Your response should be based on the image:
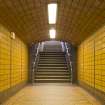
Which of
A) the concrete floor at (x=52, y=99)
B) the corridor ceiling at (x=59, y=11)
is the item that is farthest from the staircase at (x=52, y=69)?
the corridor ceiling at (x=59, y=11)

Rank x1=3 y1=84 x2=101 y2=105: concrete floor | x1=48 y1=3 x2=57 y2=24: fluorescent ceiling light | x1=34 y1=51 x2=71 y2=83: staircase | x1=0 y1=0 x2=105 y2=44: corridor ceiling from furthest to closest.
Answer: x1=34 y1=51 x2=71 y2=83: staircase → x1=3 y1=84 x2=101 y2=105: concrete floor → x1=48 y1=3 x2=57 y2=24: fluorescent ceiling light → x1=0 y1=0 x2=105 y2=44: corridor ceiling

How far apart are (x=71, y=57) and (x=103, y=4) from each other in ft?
42.2

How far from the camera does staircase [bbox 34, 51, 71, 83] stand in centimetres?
1894

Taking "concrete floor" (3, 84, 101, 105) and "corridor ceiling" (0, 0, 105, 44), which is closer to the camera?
"corridor ceiling" (0, 0, 105, 44)

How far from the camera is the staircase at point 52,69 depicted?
18938mm

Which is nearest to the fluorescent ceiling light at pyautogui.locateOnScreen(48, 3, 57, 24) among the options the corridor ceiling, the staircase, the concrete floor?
the corridor ceiling

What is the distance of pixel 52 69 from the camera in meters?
20.0

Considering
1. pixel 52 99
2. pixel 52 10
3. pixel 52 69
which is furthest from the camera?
pixel 52 69

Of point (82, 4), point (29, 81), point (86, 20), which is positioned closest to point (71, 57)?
point (29, 81)

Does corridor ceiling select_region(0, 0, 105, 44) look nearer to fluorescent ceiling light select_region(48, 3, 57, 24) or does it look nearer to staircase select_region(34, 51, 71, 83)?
fluorescent ceiling light select_region(48, 3, 57, 24)

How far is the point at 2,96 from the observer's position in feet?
30.8

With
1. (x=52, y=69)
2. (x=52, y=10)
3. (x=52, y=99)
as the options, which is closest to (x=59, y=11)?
(x=52, y=10)

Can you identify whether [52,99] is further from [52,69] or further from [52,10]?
[52,69]

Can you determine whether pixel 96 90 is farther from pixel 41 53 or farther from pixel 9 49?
pixel 41 53
